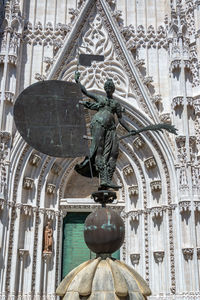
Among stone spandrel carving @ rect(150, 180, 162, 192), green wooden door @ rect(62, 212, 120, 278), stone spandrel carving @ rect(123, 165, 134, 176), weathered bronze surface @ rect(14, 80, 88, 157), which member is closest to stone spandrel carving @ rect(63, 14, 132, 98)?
stone spandrel carving @ rect(123, 165, 134, 176)

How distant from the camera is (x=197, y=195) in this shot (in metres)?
13.7

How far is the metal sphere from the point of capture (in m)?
5.50

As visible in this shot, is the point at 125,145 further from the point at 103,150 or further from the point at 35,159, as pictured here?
the point at 103,150

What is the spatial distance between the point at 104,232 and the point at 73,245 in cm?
1015

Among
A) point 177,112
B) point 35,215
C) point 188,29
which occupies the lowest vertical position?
point 35,215

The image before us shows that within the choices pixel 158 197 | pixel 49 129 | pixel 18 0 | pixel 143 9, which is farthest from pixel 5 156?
pixel 143 9

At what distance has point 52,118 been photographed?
6.40m

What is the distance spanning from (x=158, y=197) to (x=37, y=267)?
209 inches

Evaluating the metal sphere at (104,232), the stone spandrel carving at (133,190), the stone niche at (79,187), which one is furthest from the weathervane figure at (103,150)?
the stone niche at (79,187)

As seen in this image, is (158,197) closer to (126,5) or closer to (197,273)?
(197,273)

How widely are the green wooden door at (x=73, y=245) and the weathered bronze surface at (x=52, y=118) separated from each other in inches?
376

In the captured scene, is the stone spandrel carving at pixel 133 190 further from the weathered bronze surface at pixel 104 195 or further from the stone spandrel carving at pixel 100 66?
the weathered bronze surface at pixel 104 195

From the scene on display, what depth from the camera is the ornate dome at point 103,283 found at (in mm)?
4977

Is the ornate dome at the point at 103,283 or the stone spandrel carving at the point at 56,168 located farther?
the stone spandrel carving at the point at 56,168
